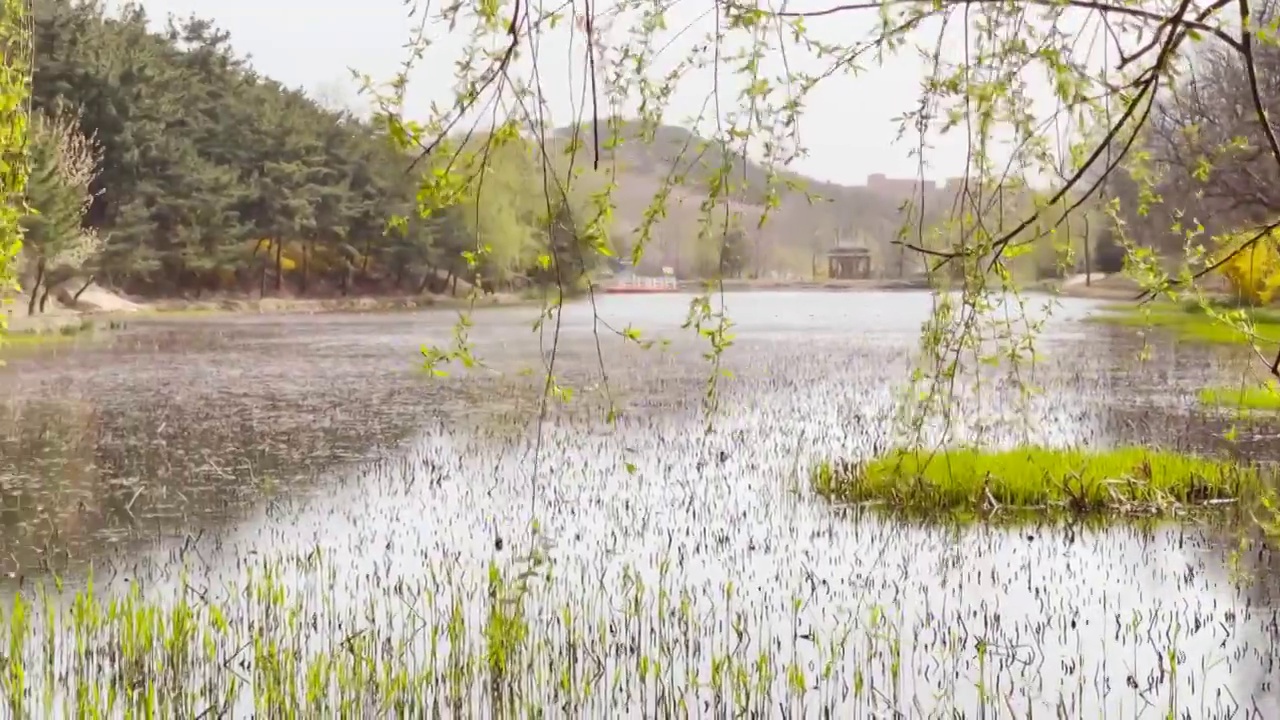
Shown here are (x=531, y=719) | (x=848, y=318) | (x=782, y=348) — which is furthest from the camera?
(x=848, y=318)

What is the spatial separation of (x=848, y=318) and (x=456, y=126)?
2482 cm

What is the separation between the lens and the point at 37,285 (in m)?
17.6

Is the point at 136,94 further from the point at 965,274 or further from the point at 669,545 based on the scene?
the point at 965,274

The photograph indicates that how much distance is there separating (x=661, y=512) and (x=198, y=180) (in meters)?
18.0

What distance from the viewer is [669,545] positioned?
578 centimetres

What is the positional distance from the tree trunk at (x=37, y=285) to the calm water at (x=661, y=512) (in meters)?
4.62

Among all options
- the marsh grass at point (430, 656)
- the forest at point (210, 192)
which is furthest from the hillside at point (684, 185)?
the forest at point (210, 192)

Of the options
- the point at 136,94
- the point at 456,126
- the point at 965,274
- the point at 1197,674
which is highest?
the point at 136,94

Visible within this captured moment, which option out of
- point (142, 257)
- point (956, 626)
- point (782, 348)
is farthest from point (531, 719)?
point (142, 257)

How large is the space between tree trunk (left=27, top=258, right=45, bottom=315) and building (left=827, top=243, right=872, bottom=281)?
455 inches

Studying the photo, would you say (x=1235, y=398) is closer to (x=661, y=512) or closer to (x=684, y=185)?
(x=661, y=512)

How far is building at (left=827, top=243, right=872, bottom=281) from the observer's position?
16406mm

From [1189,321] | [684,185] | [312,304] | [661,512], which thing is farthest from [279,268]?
[684,185]

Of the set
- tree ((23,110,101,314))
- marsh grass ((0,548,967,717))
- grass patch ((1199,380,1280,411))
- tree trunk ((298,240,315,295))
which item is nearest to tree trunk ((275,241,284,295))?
tree trunk ((298,240,315,295))
